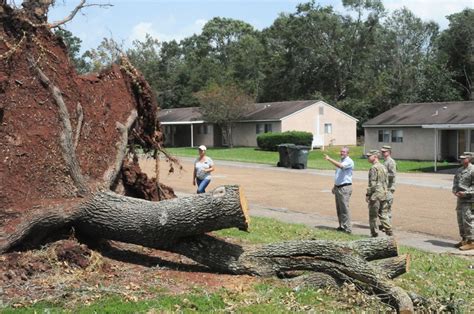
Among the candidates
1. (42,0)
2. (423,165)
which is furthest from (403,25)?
(42,0)

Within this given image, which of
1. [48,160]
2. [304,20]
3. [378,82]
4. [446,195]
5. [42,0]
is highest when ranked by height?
[304,20]

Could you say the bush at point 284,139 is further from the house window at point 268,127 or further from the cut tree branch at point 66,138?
the cut tree branch at point 66,138

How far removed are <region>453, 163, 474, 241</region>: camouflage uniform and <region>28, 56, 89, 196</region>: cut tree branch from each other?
7107 mm

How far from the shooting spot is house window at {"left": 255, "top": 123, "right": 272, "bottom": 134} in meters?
47.4

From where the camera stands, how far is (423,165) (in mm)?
33188

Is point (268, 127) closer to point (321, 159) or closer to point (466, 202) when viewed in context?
point (321, 159)

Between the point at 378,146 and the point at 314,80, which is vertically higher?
the point at 314,80

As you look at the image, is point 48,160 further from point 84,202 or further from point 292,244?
point 292,244

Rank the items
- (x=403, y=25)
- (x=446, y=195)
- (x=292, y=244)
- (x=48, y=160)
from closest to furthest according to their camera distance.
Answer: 1. (x=292, y=244)
2. (x=48, y=160)
3. (x=446, y=195)
4. (x=403, y=25)

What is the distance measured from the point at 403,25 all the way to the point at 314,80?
1364cm

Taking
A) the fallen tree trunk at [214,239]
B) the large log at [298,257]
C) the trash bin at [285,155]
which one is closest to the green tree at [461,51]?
the trash bin at [285,155]

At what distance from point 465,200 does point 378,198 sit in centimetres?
160

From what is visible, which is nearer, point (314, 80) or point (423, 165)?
point (423, 165)

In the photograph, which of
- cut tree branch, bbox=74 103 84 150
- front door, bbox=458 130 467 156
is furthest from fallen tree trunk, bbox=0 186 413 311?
front door, bbox=458 130 467 156
